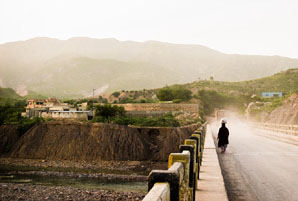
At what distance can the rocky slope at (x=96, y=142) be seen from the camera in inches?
1793

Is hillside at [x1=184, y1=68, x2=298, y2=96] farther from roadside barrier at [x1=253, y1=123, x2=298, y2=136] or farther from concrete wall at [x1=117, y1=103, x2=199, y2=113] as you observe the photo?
roadside barrier at [x1=253, y1=123, x2=298, y2=136]

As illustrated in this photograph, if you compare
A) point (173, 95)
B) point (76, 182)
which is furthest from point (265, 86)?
point (76, 182)

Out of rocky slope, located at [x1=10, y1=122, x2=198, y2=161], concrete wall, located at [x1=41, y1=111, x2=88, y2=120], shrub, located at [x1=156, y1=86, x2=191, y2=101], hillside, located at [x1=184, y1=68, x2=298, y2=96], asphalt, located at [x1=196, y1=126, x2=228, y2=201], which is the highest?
hillside, located at [x1=184, y1=68, x2=298, y2=96]

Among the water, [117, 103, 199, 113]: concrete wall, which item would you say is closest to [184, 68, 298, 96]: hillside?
[117, 103, 199, 113]: concrete wall

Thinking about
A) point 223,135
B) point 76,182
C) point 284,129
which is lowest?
point 76,182

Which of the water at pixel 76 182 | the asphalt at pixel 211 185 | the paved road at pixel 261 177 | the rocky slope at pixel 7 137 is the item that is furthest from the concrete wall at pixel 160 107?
the asphalt at pixel 211 185

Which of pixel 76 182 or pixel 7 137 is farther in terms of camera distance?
pixel 7 137

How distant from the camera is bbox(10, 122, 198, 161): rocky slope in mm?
45531

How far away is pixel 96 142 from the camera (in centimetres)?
4644

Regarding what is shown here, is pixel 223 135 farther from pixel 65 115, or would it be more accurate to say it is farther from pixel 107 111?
pixel 65 115

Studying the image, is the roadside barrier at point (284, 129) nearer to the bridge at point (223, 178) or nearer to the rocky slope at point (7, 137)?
the bridge at point (223, 178)

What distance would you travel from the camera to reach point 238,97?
11906cm

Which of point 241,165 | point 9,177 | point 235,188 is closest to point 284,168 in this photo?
point 241,165

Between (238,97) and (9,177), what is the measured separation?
94319 mm
